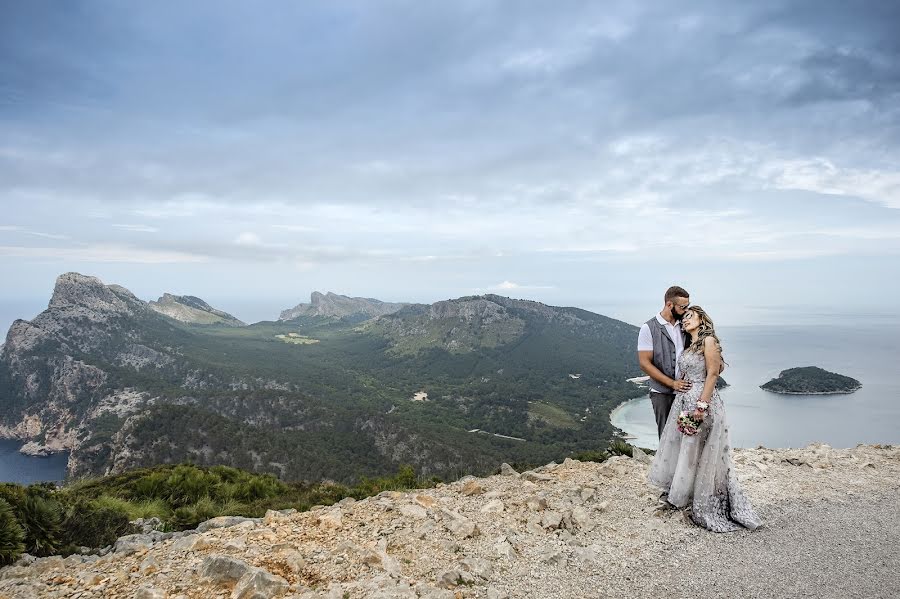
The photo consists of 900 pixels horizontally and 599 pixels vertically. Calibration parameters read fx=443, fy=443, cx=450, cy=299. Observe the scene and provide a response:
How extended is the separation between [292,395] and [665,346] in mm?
95214

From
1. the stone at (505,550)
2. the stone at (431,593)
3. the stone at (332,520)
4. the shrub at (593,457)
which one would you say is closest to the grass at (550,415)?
the shrub at (593,457)

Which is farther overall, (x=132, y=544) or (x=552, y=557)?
(x=132, y=544)

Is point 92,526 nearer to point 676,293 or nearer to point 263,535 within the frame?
point 263,535

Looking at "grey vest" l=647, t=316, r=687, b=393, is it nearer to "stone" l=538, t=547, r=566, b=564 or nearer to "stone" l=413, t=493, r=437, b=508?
"stone" l=538, t=547, r=566, b=564

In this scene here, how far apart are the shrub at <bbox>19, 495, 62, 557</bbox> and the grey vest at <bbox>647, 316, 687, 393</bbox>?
8.93 metres

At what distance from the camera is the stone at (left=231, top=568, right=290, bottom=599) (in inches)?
178

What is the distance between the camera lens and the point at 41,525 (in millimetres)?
6555

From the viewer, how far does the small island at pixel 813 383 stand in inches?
3848

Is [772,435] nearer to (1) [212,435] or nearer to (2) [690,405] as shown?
(2) [690,405]

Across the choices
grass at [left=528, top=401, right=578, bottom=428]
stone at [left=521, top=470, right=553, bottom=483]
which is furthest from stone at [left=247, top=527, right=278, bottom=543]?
grass at [left=528, top=401, right=578, bottom=428]

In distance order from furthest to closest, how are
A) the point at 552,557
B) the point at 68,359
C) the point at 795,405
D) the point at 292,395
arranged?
1. the point at 68,359
2. the point at 292,395
3. the point at 795,405
4. the point at 552,557

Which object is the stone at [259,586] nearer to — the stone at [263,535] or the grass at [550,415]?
the stone at [263,535]

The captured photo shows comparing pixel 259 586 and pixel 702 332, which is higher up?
pixel 702 332

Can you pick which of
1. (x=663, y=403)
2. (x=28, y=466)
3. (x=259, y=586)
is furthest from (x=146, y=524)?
(x=28, y=466)
